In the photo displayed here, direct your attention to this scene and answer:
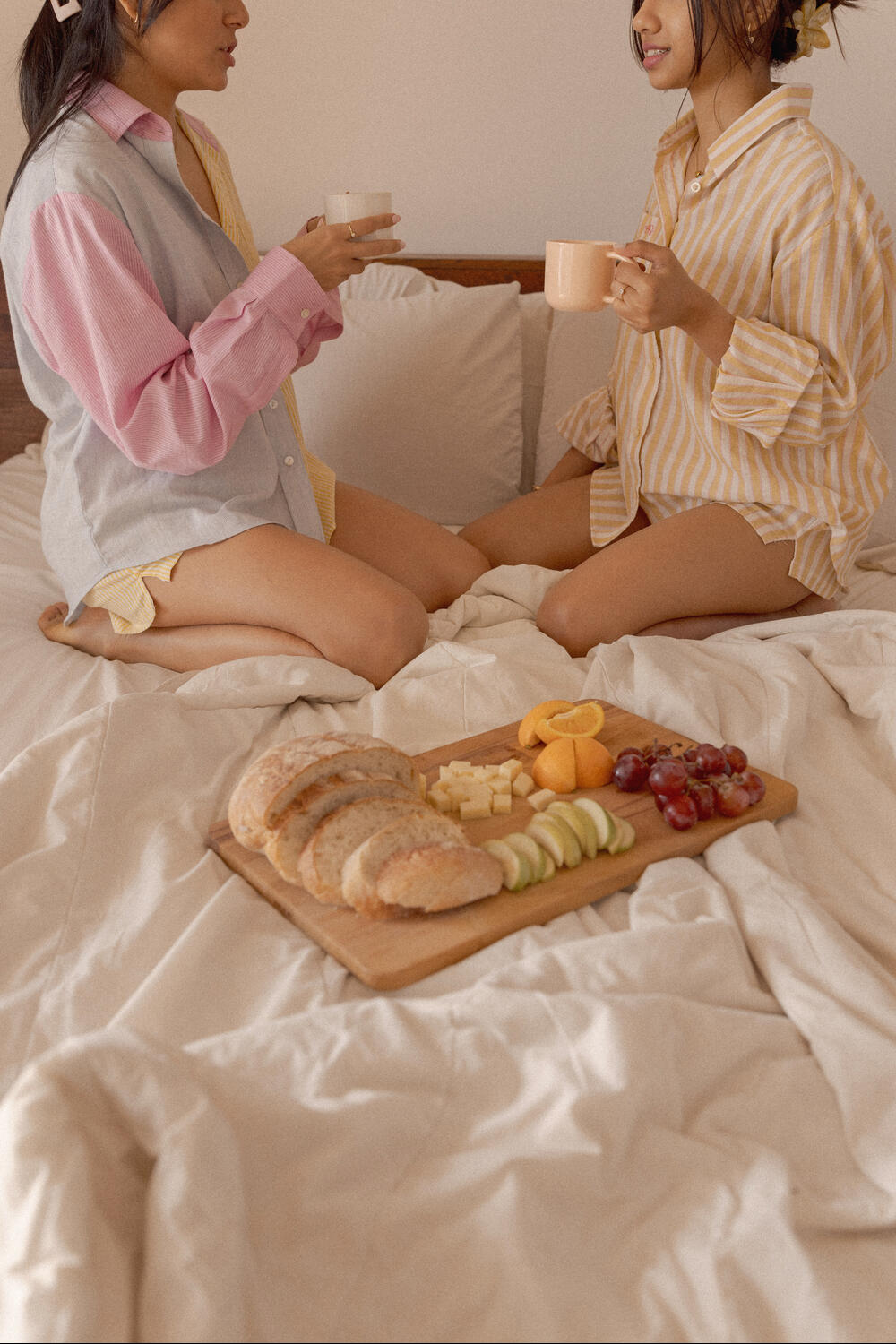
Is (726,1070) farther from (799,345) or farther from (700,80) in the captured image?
(700,80)

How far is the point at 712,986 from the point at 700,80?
1.49 m

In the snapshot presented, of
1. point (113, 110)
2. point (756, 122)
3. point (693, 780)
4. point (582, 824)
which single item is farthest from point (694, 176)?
point (582, 824)

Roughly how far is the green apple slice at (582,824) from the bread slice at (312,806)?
0.16 meters

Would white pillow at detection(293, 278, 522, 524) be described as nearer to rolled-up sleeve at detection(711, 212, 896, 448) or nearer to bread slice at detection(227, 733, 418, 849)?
rolled-up sleeve at detection(711, 212, 896, 448)

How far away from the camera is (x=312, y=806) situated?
1.15 metres

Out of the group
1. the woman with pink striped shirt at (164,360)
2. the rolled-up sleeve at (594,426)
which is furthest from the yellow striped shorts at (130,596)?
the rolled-up sleeve at (594,426)

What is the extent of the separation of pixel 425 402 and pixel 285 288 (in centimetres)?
69

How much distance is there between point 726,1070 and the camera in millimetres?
930

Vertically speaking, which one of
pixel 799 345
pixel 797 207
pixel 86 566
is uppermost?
pixel 797 207

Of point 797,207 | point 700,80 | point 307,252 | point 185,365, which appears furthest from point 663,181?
point 185,365

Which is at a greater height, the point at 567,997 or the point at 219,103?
the point at 219,103

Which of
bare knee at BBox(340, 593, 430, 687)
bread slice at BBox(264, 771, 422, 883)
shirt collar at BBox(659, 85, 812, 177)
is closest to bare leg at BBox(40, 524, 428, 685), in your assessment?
bare knee at BBox(340, 593, 430, 687)

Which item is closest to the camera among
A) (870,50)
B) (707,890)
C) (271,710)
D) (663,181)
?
(707,890)

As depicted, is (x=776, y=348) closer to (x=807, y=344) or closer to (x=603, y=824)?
(x=807, y=344)
